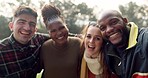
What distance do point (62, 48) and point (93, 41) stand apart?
390 millimetres

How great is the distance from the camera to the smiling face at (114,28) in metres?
2.63

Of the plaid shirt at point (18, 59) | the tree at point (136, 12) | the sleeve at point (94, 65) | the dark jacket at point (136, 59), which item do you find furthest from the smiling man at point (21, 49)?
the tree at point (136, 12)

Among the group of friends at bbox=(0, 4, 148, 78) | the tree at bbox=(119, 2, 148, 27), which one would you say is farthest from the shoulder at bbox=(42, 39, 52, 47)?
the tree at bbox=(119, 2, 148, 27)

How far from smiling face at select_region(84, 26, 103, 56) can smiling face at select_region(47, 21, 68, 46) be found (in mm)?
249

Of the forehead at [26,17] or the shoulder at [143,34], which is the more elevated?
the forehead at [26,17]

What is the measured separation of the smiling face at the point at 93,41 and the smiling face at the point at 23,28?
62 centimetres

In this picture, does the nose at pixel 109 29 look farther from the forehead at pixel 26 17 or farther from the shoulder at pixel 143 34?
the forehead at pixel 26 17

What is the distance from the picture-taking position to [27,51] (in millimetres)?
3119

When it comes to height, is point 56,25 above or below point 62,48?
above

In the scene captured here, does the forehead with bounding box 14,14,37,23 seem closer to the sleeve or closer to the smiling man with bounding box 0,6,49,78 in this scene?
the smiling man with bounding box 0,6,49,78

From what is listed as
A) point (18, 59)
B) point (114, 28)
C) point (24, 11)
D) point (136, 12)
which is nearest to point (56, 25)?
point (24, 11)

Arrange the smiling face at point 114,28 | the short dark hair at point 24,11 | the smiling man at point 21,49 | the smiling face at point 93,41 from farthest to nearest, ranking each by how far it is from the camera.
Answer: the short dark hair at point 24,11, the smiling man at point 21,49, the smiling face at point 93,41, the smiling face at point 114,28

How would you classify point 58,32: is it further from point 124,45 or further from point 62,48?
point 124,45

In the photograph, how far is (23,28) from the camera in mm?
3029
